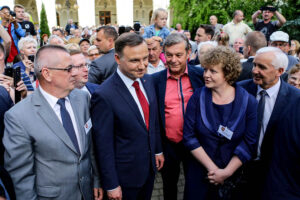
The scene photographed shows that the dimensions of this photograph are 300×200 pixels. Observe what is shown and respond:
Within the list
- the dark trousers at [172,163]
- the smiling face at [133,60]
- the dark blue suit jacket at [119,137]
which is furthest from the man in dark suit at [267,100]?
the smiling face at [133,60]

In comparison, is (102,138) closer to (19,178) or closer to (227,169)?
(19,178)

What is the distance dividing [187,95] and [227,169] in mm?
910

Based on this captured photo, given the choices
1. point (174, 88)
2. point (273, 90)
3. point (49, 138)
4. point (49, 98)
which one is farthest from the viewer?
point (174, 88)

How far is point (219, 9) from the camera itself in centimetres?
1257

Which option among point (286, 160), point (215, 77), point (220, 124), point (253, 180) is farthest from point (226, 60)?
point (253, 180)

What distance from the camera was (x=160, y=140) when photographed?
8.29ft

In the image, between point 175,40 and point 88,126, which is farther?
point 175,40

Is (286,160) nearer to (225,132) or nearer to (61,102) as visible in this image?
(225,132)

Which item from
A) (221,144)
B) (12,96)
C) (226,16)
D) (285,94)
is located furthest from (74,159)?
(226,16)

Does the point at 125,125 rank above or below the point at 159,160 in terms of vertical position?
above

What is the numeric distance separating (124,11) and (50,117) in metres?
26.3

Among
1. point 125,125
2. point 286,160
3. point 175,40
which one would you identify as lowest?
point 286,160

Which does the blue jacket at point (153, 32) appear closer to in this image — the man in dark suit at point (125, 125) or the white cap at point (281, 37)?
the white cap at point (281, 37)

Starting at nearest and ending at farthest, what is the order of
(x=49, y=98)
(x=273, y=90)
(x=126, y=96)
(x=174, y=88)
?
(x=49, y=98) < (x=126, y=96) < (x=273, y=90) < (x=174, y=88)
